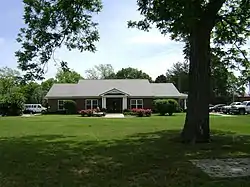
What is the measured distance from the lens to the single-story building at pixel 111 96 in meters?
57.3

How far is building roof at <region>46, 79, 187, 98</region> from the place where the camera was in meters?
58.4

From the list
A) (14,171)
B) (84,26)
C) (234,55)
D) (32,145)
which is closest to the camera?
(14,171)

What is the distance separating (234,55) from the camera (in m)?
19.9

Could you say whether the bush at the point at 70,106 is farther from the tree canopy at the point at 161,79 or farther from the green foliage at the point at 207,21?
the tree canopy at the point at 161,79

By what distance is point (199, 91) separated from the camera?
14695 mm

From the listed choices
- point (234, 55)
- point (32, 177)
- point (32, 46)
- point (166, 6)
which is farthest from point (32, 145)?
point (234, 55)

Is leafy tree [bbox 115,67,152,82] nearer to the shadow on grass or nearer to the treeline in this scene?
the treeline

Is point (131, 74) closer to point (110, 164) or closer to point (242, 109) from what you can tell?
point (242, 109)

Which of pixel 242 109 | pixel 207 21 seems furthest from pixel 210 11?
pixel 242 109

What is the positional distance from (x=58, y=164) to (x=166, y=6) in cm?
565

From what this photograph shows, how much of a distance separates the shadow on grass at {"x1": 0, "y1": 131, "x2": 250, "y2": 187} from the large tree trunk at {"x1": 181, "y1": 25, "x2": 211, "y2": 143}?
663mm

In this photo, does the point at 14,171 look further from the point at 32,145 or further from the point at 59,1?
the point at 59,1

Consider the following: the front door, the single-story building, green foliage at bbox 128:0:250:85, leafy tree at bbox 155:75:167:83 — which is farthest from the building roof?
leafy tree at bbox 155:75:167:83

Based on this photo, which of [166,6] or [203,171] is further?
[166,6]
